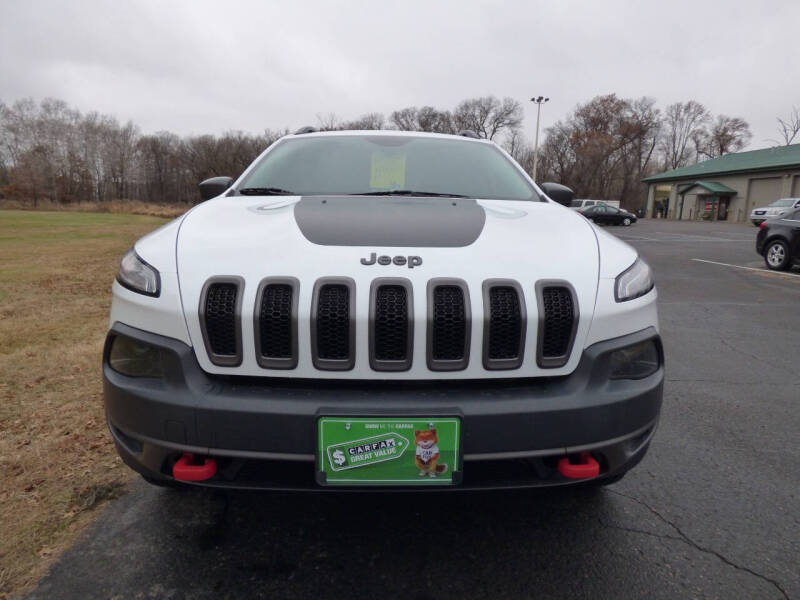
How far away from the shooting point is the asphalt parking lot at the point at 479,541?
1.74 metres

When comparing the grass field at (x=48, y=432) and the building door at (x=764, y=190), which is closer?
the grass field at (x=48, y=432)

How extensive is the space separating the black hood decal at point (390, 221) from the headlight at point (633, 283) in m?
0.51

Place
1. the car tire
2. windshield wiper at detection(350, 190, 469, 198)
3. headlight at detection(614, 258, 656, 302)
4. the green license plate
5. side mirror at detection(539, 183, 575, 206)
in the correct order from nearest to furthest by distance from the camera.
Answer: the green license plate → headlight at detection(614, 258, 656, 302) → windshield wiper at detection(350, 190, 469, 198) → side mirror at detection(539, 183, 575, 206) → the car tire

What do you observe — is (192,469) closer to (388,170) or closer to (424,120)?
(388,170)

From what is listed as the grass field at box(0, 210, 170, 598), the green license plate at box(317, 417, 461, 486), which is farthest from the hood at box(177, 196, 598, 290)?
the grass field at box(0, 210, 170, 598)

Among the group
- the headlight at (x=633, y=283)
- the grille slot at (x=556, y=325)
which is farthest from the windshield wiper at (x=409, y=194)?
the grille slot at (x=556, y=325)

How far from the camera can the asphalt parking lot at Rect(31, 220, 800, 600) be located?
1739 millimetres

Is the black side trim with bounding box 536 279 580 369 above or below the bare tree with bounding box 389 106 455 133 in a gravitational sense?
below

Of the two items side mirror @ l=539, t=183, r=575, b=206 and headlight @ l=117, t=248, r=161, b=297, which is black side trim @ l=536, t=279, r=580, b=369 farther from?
side mirror @ l=539, t=183, r=575, b=206

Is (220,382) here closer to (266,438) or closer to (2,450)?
(266,438)

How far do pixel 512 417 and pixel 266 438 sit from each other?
0.71m

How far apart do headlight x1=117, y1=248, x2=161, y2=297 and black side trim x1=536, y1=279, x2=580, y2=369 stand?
1188 millimetres

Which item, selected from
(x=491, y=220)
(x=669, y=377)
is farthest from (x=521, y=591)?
(x=669, y=377)

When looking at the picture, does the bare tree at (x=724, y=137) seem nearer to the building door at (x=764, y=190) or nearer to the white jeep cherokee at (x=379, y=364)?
the building door at (x=764, y=190)
